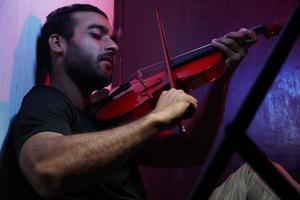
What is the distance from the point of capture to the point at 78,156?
0.80 m

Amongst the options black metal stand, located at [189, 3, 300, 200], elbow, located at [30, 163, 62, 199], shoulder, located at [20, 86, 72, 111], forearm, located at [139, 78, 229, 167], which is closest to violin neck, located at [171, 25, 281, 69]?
forearm, located at [139, 78, 229, 167]

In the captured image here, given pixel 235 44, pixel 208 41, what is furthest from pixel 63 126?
pixel 208 41

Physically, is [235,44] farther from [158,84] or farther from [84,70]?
[84,70]

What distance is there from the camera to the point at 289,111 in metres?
1.55

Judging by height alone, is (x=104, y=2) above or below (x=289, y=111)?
above

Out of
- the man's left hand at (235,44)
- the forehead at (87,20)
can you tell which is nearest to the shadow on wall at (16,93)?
the forehead at (87,20)

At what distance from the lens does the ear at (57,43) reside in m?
1.27

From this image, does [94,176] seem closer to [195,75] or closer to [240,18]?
[195,75]

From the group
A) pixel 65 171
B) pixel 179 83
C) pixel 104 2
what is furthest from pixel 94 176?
pixel 104 2

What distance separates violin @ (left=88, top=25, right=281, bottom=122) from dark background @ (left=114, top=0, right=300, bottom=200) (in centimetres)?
41

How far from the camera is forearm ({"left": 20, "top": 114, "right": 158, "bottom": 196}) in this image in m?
0.80

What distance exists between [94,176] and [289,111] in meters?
1.00

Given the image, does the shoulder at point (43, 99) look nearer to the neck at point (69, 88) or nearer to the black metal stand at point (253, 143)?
the neck at point (69, 88)

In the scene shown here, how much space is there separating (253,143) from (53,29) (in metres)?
1.00
